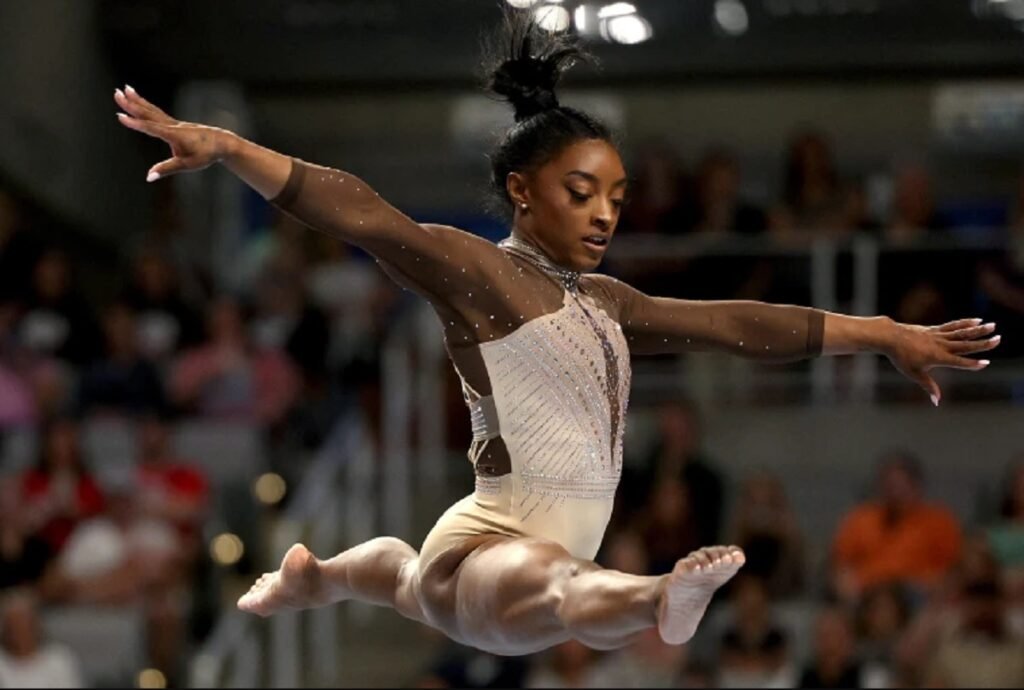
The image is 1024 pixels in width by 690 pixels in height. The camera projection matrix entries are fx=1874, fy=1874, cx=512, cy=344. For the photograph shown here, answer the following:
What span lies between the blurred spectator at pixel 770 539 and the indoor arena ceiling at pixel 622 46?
8.52 feet

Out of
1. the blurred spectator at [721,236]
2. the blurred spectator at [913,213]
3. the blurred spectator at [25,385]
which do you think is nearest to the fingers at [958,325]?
the blurred spectator at [721,236]

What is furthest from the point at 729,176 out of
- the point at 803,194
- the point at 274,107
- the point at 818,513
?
the point at 274,107

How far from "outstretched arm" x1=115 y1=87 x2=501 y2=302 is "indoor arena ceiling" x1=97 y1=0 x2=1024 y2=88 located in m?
5.14

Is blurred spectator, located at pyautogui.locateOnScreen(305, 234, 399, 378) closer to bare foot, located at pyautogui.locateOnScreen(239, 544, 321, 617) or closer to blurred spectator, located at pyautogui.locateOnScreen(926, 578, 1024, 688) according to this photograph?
blurred spectator, located at pyautogui.locateOnScreen(926, 578, 1024, 688)

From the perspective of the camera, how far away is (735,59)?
10.5 m

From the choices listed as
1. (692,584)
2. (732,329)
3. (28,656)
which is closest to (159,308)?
(28,656)

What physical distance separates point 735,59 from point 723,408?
2.78m

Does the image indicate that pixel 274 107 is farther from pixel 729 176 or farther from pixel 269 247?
pixel 729 176

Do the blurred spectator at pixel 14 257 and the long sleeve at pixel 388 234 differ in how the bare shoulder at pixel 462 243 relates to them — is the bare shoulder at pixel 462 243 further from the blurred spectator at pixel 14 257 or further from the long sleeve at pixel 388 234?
the blurred spectator at pixel 14 257

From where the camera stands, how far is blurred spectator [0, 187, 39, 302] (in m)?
8.65

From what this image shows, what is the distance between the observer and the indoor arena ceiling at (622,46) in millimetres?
9383

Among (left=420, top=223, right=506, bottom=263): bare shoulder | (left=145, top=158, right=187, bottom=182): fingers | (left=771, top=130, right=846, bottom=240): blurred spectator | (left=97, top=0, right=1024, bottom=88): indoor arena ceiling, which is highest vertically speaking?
(left=97, top=0, right=1024, bottom=88): indoor arena ceiling

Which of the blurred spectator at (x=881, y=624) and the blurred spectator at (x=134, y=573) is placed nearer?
the blurred spectator at (x=881, y=624)

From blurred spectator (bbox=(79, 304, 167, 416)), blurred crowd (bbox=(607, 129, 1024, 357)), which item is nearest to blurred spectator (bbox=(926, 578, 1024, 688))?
blurred crowd (bbox=(607, 129, 1024, 357))
